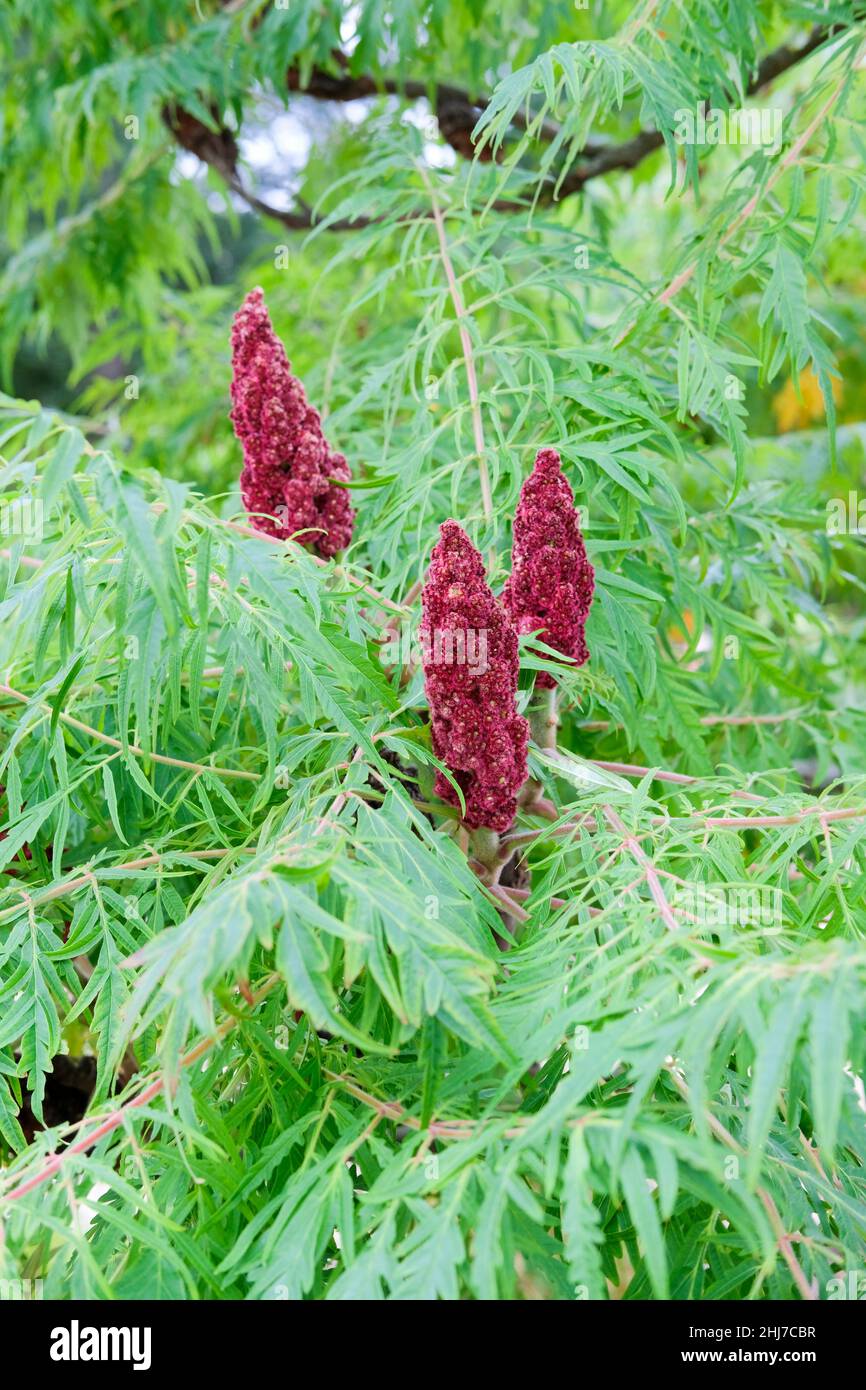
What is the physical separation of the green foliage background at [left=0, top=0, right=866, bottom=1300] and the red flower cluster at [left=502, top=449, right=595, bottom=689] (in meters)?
0.05

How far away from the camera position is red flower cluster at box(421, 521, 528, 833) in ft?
3.76

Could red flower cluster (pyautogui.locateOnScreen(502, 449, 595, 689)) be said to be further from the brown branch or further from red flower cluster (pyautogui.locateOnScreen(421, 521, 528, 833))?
the brown branch

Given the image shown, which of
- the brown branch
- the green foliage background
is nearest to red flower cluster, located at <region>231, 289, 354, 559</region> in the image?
the green foliage background

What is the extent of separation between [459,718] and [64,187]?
2.37m

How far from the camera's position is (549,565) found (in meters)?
1.29

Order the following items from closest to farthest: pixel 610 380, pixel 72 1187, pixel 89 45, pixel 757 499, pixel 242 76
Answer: pixel 72 1187 < pixel 610 380 < pixel 757 499 < pixel 242 76 < pixel 89 45

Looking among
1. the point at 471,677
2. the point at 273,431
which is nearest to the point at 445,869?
the point at 471,677

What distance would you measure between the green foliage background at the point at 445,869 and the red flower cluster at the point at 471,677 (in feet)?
0.20

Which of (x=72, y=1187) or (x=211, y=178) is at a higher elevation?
(x=211, y=178)

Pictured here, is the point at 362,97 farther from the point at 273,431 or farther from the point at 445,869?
the point at 445,869

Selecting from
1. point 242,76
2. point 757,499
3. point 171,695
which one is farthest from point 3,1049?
point 242,76

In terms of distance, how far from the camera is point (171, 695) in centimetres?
114

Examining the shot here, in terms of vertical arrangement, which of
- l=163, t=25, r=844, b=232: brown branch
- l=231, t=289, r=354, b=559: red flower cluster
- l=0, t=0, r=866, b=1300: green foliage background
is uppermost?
l=163, t=25, r=844, b=232: brown branch
